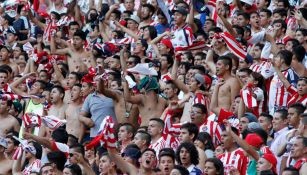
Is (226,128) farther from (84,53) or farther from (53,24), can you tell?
(53,24)

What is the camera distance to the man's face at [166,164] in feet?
49.1

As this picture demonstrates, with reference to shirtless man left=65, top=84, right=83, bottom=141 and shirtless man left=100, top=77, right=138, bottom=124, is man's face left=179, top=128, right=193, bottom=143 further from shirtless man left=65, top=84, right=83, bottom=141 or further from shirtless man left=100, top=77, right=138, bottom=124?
shirtless man left=65, top=84, right=83, bottom=141

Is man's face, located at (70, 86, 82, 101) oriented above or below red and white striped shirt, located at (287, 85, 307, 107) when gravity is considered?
below

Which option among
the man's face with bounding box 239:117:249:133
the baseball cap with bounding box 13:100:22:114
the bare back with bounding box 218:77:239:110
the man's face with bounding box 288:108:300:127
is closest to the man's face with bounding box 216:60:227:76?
the bare back with bounding box 218:77:239:110

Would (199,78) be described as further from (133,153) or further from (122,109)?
(133,153)

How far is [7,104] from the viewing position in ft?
63.4

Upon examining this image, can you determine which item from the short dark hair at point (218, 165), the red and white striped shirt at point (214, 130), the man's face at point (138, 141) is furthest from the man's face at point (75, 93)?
the short dark hair at point (218, 165)

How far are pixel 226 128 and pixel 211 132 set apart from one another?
2.64ft

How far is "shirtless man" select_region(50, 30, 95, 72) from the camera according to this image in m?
21.1

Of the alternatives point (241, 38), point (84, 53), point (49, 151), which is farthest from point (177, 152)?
point (84, 53)

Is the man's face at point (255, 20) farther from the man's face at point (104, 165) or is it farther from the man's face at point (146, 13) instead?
the man's face at point (104, 165)

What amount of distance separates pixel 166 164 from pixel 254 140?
40.1 inches

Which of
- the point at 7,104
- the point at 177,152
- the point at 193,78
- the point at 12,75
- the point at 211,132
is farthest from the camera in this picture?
the point at 12,75

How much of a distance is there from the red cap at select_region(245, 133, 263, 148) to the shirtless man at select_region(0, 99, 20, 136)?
187 inches
